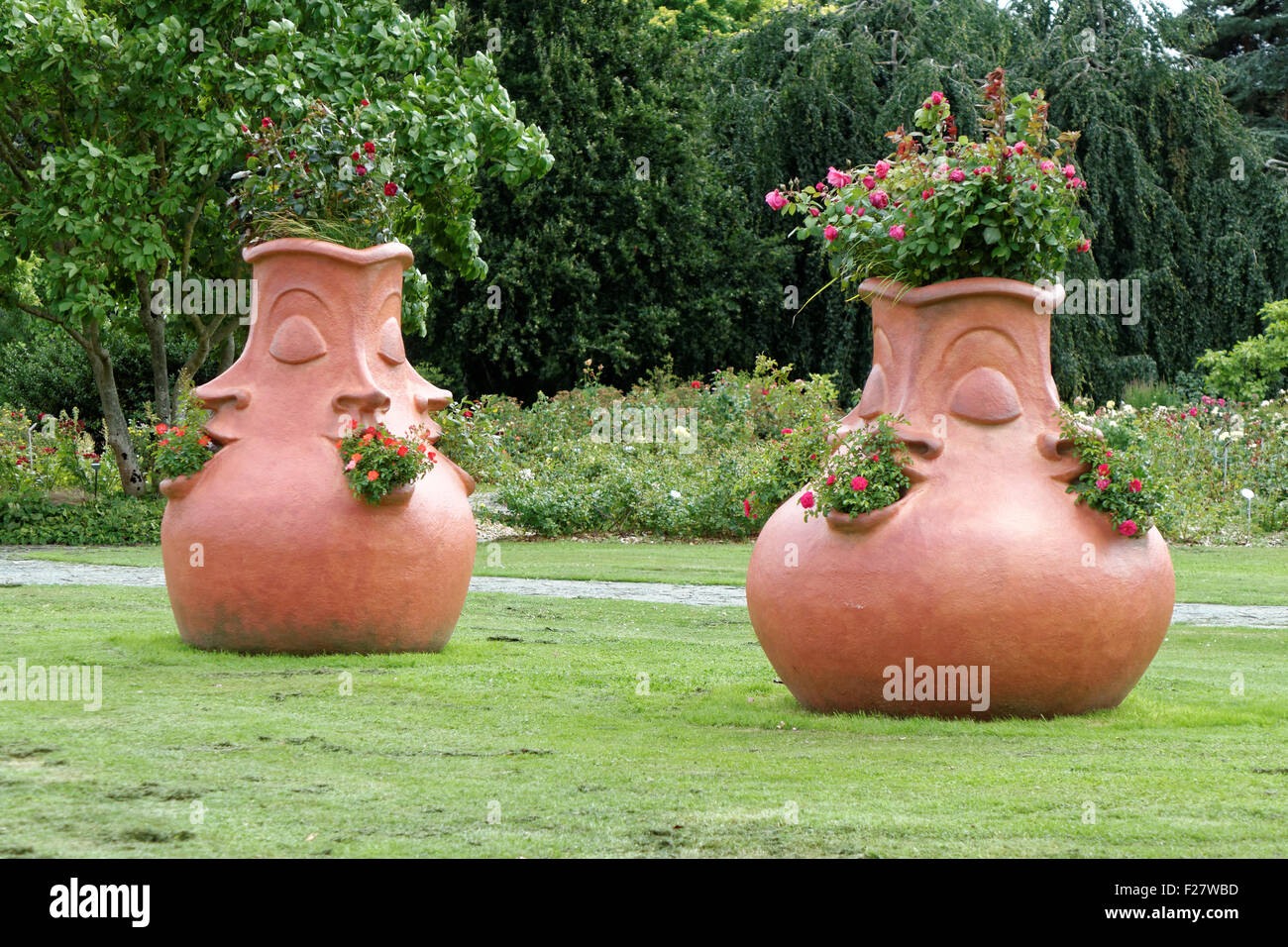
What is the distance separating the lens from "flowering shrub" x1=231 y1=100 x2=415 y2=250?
8.83m

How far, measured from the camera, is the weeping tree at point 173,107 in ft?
49.3

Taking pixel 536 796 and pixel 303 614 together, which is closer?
pixel 536 796

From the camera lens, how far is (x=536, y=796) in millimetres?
5195

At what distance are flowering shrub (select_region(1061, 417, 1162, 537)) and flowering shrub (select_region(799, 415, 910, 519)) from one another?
2.55 feet

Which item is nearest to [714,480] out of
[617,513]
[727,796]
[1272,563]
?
[617,513]

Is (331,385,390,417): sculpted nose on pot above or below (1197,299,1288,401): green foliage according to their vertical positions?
below

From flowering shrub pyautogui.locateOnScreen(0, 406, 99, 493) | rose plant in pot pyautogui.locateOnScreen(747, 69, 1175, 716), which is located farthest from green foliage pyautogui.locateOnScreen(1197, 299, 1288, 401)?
rose plant in pot pyautogui.locateOnScreen(747, 69, 1175, 716)

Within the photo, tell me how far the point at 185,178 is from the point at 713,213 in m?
14.9

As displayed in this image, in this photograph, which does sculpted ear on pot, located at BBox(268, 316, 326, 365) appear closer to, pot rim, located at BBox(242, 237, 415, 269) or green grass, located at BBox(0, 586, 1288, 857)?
pot rim, located at BBox(242, 237, 415, 269)

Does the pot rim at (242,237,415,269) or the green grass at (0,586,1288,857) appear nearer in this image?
the green grass at (0,586,1288,857)

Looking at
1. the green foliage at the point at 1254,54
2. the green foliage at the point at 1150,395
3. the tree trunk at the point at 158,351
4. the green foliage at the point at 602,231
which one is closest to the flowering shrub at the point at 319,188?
the tree trunk at the point at 158,351

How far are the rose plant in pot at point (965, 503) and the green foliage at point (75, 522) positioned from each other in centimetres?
1197

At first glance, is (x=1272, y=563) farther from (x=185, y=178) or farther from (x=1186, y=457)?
(x=185, y=178)

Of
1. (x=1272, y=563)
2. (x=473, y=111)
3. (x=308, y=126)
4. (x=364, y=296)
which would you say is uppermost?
(x=473, y=111)
